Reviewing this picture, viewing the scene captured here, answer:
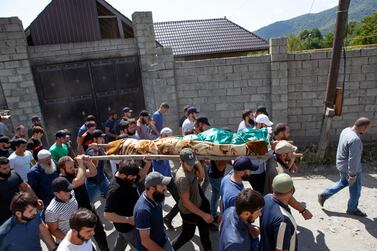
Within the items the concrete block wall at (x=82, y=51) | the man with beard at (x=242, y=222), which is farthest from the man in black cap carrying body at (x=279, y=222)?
the concrete block wall at (x=82, y=51)

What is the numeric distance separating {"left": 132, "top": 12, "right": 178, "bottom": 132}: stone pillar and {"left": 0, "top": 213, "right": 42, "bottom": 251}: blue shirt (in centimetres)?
569

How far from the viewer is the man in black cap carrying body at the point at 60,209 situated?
313 centimetres

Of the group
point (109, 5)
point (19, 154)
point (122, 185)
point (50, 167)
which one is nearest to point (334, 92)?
point (122, 185)

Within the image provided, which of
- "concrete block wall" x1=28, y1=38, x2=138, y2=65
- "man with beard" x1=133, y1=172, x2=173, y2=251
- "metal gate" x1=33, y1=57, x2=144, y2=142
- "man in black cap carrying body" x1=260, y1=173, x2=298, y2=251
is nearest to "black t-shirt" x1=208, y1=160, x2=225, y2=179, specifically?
"man with beard" x1=133, y1=172, x2=173, y2=251

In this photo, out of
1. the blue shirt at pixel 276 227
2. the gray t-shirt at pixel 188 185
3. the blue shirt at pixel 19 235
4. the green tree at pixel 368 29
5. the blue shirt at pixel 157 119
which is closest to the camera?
the blue shirt at pixel 276 227

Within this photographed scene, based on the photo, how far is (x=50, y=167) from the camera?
13.2 feet

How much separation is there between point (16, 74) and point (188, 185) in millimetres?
7103

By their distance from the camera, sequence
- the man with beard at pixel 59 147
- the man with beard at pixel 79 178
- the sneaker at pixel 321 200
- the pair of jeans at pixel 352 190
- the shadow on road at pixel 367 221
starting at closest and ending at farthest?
the man with beard at pixel 79 178
the shadow on road at pixel 367 221
the pair of jeans at pixel 352 190
the sneaker at pixel 321 200
the man with beard at pixel 59 147

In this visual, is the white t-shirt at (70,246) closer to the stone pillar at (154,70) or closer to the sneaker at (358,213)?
the sneaker at (358,213)

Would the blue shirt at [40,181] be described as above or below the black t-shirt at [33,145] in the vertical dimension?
below

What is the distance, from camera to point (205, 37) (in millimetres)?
14461

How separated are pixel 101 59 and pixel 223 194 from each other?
7380 mm

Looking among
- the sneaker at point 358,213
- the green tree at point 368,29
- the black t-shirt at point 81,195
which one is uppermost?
the green tree at point 368,29

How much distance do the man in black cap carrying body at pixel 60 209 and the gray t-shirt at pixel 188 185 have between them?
4.00 ft
